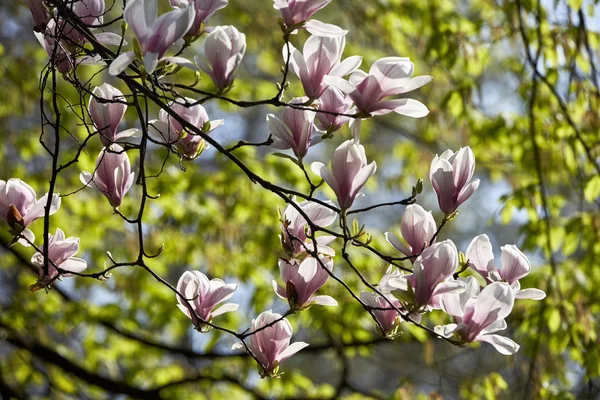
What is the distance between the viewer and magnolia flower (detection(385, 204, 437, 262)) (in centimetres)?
74

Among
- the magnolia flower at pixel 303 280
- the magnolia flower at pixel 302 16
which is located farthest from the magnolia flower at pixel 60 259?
the magnolia flower at pixel 302 16

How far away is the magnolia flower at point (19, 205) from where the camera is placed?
0.81 meters

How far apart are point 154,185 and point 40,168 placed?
3.42 feet

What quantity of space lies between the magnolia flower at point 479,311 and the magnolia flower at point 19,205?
1.48 ft

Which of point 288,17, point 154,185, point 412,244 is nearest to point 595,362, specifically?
point 412,244

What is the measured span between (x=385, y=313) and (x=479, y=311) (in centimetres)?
11

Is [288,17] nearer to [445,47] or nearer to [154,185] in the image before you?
[445,47]

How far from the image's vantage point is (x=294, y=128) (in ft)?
2.50

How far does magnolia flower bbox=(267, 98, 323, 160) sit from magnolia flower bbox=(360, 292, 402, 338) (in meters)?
0.17

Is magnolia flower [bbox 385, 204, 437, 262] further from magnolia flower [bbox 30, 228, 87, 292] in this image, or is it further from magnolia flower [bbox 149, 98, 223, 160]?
magnolia flower [bbox 30, 228, 87, 292]

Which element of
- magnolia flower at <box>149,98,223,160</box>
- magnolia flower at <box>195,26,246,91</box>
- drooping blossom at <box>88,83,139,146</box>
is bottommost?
magnolia flower at <box>149,98,223,160</box>

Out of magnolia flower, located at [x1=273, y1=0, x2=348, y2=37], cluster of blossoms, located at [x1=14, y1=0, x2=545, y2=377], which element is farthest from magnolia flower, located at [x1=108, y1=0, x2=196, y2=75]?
magnolia flower, located at [x1=273, y1=0, x2=348, y2=37]

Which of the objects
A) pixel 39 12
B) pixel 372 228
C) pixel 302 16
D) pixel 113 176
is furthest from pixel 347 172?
pixel 372 228

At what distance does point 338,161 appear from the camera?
717mm
